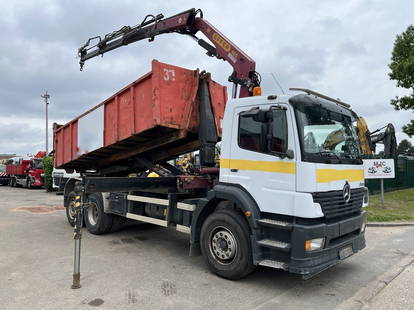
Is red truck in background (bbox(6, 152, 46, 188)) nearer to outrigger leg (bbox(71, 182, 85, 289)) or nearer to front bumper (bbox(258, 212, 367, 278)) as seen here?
outrigger leg (bbox(71, 182, 85, 289))

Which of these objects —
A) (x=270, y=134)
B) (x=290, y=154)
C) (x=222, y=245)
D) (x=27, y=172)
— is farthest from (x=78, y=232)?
(x=27, y=172)

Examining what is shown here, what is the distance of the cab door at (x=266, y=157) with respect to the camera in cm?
434

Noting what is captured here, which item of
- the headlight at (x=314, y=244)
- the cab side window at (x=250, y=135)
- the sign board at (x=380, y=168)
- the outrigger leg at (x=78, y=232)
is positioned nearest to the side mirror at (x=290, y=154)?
the cab side window at (x=250, y=135)

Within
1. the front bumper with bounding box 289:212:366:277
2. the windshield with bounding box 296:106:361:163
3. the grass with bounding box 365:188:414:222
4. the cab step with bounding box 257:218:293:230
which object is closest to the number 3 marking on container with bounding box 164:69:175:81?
the windshield with bounding box 296:106:361:163

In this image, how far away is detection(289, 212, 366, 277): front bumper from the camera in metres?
4.11

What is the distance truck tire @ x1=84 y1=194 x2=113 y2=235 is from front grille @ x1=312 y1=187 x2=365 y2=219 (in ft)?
16.7

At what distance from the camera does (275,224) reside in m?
4.34

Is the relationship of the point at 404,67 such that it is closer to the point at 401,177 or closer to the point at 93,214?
the point at 401,177

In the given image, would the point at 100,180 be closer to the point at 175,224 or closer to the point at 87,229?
the point at 175,224

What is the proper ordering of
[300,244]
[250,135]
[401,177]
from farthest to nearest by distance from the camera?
1. [401,177]
2. [250,135]
3. [300,244]

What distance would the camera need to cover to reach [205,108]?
19.9ft

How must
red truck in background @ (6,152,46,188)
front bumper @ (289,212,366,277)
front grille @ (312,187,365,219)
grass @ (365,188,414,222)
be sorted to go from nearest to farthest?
front bumper @ (289,212,366,277) → front grille @ (312,187,365,219) → grass @ (365,188,414,222) → red truck in background @ (6,152,46,188)

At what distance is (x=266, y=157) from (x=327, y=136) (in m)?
0.93

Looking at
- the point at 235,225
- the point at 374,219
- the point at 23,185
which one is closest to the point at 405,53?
the point at 374,219
